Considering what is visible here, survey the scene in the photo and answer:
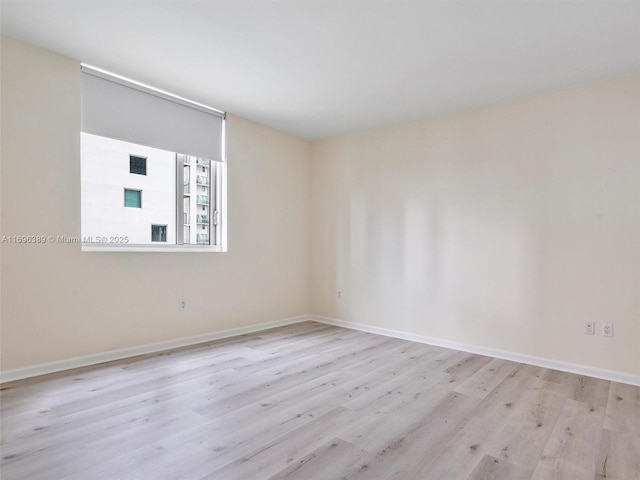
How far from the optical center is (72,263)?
306cm

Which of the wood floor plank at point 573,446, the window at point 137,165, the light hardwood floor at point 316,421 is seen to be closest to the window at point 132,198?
the window at point 137,165

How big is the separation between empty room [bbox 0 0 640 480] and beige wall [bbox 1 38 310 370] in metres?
0.02

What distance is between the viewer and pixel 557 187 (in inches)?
131

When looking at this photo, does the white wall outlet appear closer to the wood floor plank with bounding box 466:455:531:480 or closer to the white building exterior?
the wood floor plank with bounding box 466:455:531:480

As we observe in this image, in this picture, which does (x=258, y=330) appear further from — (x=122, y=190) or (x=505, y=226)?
(x=505, y=226)

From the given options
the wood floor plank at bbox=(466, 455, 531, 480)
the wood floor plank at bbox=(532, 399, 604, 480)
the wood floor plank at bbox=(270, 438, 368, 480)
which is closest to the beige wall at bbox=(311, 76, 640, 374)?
the wood floor plank at bbox=(532, 399, 604, 480)

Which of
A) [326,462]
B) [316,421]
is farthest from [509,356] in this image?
[326,462]

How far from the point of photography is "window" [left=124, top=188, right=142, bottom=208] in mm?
3516

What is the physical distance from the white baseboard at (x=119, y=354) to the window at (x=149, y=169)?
0.95 meters

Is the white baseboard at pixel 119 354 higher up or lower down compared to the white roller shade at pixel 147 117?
lower down

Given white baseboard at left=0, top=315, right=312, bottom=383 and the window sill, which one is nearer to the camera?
white baseboard at left=0, top=315, right=312, bottom=383

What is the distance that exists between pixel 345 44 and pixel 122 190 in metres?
2.43

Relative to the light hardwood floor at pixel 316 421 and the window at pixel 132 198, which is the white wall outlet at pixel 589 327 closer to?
the light hardwood floor at pixel 316 421

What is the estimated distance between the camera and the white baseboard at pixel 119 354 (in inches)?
110
